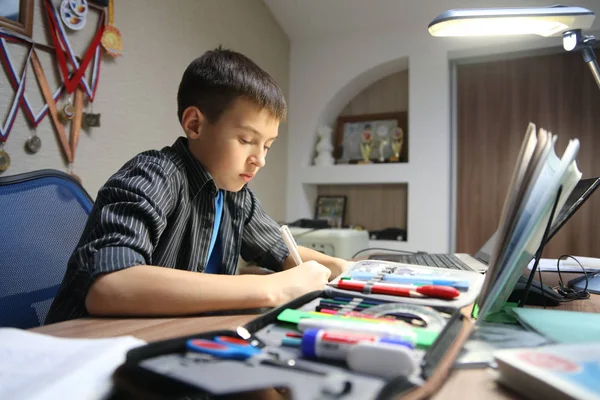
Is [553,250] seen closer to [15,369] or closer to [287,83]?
[287,83]

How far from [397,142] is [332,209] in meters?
0.56

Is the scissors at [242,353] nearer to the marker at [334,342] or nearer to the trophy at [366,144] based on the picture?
the marker at [334,342]

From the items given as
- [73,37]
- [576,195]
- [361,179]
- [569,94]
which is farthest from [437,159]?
[73,37]

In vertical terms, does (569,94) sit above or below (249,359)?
above

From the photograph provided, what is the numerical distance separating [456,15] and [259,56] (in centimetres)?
153

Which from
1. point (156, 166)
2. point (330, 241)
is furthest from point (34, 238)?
point (330, 241)

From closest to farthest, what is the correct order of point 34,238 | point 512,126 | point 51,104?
point 34,238, point 51,104, point 512,126

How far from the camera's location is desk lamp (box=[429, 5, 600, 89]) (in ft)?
2.54

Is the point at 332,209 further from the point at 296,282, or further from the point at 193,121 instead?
the point at 296,282

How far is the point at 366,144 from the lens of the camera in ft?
7.86

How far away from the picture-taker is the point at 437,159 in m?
2.13

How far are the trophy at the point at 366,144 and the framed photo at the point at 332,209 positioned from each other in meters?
0.28

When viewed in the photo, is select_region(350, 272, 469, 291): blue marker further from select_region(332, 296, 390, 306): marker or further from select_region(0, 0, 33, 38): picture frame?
select_region(0, 0, 33, 38): picture frame

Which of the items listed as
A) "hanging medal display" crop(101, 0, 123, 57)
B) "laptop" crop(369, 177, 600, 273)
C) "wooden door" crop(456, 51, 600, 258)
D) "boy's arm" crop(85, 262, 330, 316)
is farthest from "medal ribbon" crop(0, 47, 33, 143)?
"wooden door" crop(456, 51, 600, 258)
